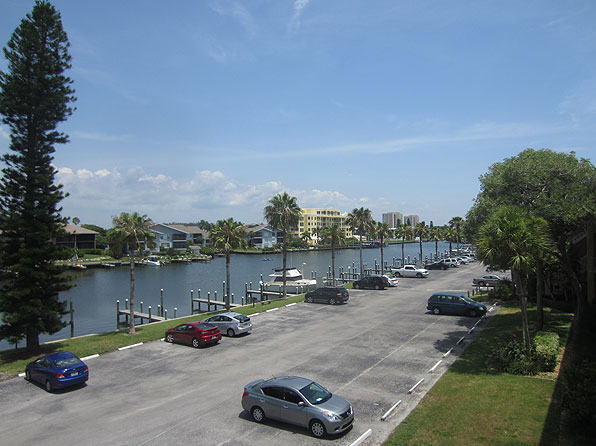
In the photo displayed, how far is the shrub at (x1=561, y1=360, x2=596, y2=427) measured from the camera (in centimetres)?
1072

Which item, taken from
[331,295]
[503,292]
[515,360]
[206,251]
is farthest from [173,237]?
[515,360]

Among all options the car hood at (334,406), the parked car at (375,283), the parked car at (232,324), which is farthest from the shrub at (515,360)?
the parked car at (375,283)

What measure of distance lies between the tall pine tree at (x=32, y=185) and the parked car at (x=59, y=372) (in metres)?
6.80

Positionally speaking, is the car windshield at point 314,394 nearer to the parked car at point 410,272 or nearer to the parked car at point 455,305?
the parked car at point 455,305

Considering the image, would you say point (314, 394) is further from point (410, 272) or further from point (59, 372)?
point (410, 272)

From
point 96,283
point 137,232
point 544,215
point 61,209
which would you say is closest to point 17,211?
point 61,209

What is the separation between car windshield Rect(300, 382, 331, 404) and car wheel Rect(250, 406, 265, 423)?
175cm

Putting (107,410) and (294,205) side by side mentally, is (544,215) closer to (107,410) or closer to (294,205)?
(107,410)

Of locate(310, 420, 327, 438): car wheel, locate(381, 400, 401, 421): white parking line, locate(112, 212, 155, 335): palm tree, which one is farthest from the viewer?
locate(112, 212, 155, 335): palm tree

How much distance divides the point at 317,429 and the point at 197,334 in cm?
1316

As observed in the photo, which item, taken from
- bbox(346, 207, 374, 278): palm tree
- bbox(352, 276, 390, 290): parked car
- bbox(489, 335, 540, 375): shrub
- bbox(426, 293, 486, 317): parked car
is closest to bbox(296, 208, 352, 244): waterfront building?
bbox(346, 207, 374, 278): palm tree

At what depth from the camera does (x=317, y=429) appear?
A: 12.0 meters

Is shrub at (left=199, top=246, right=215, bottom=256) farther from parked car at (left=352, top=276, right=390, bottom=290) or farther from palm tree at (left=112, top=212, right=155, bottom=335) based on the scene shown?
palm tree at (left=112, top=212, right=155, bottom=335)

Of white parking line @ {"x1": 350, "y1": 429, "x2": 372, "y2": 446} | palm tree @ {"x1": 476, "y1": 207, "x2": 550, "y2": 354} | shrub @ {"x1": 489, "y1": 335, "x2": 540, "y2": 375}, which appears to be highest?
palm tree @ {"x1": 476, "y1": 207, "x2": 550, "y2": 354}
